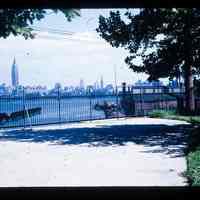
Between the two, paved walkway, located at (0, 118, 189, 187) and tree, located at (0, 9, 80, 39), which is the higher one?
tree, located at (0, 9, 80, 39)

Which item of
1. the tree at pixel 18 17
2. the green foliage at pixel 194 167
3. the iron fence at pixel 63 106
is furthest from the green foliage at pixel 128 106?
the tree at pixel 18 17

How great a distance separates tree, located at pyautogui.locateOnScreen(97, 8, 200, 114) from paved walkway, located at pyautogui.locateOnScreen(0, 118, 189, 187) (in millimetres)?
Result: 2719

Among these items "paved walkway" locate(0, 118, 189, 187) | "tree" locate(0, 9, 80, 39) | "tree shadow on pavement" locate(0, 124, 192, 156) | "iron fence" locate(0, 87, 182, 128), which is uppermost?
"tree" locate(0, 9, 80, 39)

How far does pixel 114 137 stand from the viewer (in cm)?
1358

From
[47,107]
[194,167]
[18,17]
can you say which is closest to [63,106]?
[47,107]

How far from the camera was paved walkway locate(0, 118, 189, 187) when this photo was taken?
24.1 feet

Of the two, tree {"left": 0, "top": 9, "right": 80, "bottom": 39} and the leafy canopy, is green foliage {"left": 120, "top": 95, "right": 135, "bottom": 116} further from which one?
tree {"left": 0, "top": 9, "right": 80, "bottom": 39}

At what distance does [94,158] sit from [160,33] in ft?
26.8

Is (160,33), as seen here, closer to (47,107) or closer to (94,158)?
(94,158)

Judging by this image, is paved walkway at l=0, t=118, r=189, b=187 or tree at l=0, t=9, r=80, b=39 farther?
paved walkway at l=0, t=118, r=189, b=187

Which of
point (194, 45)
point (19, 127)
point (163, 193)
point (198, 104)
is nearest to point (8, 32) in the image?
point (163, 193)

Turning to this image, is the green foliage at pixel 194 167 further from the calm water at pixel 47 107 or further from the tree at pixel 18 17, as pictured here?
the calm water at pixel 47 107

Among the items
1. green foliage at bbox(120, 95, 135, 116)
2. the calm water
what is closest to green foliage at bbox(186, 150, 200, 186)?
the calm water

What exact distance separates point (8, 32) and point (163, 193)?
3776mm
